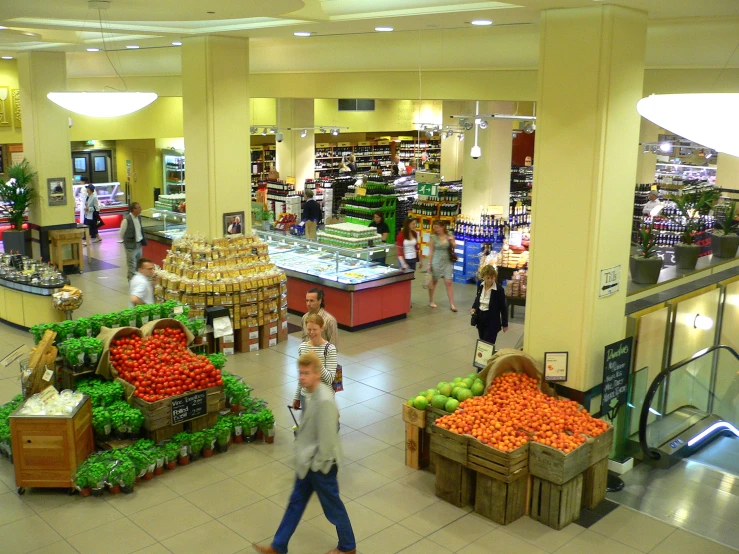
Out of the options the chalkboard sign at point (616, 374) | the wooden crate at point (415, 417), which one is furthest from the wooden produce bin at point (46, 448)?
the chalkboard sign at point (616, 374)

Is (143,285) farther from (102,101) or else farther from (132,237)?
(132,237)

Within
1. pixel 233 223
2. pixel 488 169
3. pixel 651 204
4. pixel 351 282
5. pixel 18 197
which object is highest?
pixel 488 169

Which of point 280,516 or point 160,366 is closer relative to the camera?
point 280,516

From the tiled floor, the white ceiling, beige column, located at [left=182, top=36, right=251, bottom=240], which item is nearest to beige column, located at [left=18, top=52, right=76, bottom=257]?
the white ceiling

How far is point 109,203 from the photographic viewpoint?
21.0m

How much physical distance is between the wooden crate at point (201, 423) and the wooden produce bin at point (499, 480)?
2.57 metres

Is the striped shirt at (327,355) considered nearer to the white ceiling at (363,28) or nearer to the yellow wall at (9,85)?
the white ceiling at (363,28)

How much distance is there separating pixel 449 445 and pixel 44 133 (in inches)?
446

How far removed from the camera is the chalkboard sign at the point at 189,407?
6910 mm

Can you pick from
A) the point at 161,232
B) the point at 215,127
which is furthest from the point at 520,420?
the point at 161,232

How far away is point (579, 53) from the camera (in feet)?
20.9

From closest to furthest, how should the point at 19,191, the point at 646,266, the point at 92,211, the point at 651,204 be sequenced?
the point at 646,266 → the point at 19,191 → the point at 92,211 → the point at 651,204

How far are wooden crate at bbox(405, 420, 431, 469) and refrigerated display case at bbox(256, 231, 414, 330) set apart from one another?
4.40 metres

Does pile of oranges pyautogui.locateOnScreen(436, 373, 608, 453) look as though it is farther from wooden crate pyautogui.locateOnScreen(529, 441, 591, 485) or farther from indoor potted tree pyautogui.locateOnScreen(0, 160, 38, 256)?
indoor potted tree pyautogui.locateOnScreen(0, 160, 38, 256)
